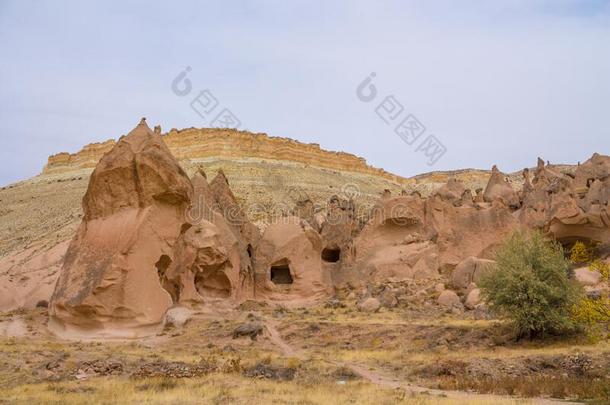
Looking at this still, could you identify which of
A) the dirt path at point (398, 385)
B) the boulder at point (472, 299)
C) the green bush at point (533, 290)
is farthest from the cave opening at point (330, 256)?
the green bush at point (533, 290)

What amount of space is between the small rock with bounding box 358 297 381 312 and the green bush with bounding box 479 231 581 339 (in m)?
6.29

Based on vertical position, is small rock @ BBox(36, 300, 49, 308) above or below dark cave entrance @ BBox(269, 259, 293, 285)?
below

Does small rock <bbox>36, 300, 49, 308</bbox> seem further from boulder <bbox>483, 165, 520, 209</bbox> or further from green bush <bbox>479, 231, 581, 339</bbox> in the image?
boulder <bbox>483, 165, 520, 209</bbox>

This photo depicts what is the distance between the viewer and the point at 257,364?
17.0 metres

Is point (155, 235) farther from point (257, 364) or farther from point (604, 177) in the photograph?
point (604, 177)

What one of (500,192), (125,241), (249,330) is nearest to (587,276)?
(500,192)

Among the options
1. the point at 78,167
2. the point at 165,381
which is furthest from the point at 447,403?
the point at 78,167

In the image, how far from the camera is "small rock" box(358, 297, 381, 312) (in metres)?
26.6

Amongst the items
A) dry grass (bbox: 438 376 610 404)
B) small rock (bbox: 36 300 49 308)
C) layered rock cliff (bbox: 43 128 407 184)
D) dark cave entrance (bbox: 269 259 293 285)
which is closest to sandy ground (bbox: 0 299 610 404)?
dry grass (bbox: 438 376 610 404)

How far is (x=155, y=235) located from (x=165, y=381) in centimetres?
998

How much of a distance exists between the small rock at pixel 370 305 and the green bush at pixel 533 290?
6.29 metres

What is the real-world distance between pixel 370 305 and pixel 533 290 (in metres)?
8.53

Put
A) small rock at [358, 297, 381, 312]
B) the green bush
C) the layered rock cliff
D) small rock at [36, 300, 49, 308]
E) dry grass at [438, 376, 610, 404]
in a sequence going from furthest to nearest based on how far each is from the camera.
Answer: the layered rock cliff, small rock at [36, 300, 49, 308], small rock at [358, 297, 381, 312], the green bush, dry grass at [438, 376, 610, 404]

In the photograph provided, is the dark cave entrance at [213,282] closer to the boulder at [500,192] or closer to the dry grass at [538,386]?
the dry grass at [538,386]
